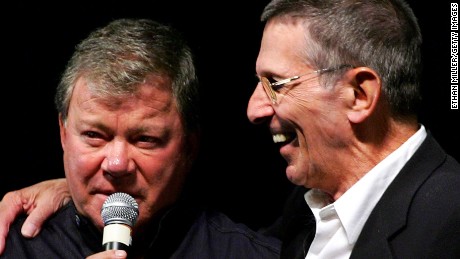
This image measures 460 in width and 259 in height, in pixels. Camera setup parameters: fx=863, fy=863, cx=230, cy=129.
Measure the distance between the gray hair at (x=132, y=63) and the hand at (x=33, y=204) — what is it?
279 mm

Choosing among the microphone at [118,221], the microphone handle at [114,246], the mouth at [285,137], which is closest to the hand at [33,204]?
the microphone at [118,221]

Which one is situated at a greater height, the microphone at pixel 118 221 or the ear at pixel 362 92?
the ear at pixel 362 92

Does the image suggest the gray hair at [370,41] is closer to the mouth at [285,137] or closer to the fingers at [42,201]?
the mouth at [285,137]

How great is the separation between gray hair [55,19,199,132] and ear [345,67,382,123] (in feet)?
1.83

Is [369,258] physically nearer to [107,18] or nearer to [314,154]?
[314,154]

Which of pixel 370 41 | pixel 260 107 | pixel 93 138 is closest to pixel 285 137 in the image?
pixel 260 107

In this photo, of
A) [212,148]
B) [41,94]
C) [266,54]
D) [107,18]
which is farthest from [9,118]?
[266,54]

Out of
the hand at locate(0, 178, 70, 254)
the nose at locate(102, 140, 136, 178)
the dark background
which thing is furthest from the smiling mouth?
the hand at locate(0, 178, 70, 254)

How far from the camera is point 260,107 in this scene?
2547 mm

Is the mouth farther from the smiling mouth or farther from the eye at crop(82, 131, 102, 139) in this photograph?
the eye at crop(82, 131, 102, 139)

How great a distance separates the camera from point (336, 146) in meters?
2.44

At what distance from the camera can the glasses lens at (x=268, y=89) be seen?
250cm

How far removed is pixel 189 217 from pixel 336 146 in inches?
25.0

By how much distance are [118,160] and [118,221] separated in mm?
403
